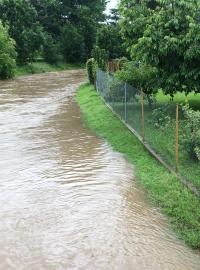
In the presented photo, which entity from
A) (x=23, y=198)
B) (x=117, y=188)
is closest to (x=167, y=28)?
(x=117, y=188)

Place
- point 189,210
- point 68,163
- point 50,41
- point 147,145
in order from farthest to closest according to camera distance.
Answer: point 50,41 → point 147,145 → point 68,163 → point 189,210

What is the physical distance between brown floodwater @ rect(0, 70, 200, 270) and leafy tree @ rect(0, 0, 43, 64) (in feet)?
138

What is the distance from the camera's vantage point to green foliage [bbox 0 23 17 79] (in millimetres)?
43250

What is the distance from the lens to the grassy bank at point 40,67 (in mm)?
53656

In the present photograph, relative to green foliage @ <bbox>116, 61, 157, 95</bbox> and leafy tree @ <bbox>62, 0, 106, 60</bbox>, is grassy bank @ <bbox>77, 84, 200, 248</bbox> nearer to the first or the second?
green foliage @ <bbox>116, 61, 157, 95</bbox>

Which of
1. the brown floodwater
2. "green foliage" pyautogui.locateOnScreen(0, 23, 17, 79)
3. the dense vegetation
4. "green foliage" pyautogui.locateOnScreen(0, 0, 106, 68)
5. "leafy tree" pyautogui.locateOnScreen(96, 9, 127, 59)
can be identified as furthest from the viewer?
"green foliage" pyautogui.locateOnScreen(0, 0, 106, 68)

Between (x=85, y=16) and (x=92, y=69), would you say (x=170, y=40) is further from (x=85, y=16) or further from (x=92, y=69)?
(x=85, y=16)

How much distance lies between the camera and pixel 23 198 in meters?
9.67

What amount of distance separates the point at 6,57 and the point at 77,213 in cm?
3658

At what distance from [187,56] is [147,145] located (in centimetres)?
346

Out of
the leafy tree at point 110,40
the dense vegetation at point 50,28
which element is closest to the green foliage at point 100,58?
the leafy tree at point 110,40

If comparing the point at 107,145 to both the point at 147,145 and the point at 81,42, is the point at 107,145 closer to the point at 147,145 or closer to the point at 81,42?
the point at 147,145

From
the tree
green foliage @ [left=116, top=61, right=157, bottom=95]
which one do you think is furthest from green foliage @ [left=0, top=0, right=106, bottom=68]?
the tree

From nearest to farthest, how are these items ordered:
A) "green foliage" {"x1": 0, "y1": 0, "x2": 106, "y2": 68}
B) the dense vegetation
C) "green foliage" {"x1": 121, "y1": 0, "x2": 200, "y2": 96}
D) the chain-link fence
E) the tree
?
the chain-link fence < "green foliage" {"x1": 121, "y1": 0, "x2": 200, "y2": 96} < the tree < the dense vegetation < "green foliage" {"x1": 0, "y1": 0, "x2": 106, "y2": 68}
